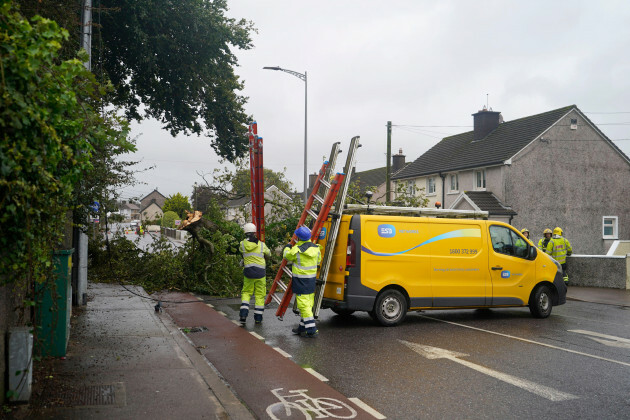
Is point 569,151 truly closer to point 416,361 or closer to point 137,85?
point 137,85

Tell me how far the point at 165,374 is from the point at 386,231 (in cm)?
481

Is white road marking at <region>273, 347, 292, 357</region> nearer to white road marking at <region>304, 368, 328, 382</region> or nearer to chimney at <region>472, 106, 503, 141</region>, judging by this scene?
white road marking at <region>304, 368, 328, 382</region>

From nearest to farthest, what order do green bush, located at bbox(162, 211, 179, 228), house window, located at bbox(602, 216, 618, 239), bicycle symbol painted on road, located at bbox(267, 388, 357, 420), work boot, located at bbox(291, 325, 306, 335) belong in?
bicycle symbol painted on road, located at bbox(267, 388, 357, 420) < work boot, located at bbox(291, 325, 306, 335) < house window, located at bbox(602, 216, 618, 239) < green bush, located at bbox(162, 211, 179, 228)

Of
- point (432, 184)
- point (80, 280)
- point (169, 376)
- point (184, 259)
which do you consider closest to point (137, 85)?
point (184, 259)

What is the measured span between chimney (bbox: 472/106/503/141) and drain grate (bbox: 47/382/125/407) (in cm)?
3280

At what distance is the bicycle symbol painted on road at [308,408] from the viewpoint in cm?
522

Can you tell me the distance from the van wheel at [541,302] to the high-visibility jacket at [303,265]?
4.84 meters

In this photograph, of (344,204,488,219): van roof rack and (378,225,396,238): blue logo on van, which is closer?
(378,225,396,238): blue logo on van

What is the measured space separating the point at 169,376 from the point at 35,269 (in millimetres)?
2636

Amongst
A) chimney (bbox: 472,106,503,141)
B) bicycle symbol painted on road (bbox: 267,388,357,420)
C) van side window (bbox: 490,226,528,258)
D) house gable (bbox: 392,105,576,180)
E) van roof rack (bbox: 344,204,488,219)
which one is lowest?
bicycle symbol painted on road (bbox: 267,388,357,420)

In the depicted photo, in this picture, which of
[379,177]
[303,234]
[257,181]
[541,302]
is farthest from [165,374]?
[379,177]

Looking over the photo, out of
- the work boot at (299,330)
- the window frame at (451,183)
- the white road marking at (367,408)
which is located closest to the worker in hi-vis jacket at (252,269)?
the work boot at (299,330)

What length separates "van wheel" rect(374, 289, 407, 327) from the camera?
982 cm

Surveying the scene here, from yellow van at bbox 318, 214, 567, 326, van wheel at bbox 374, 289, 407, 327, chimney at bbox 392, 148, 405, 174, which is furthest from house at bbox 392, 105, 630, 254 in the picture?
van wheel at bbox 374, 289, 407, 327
